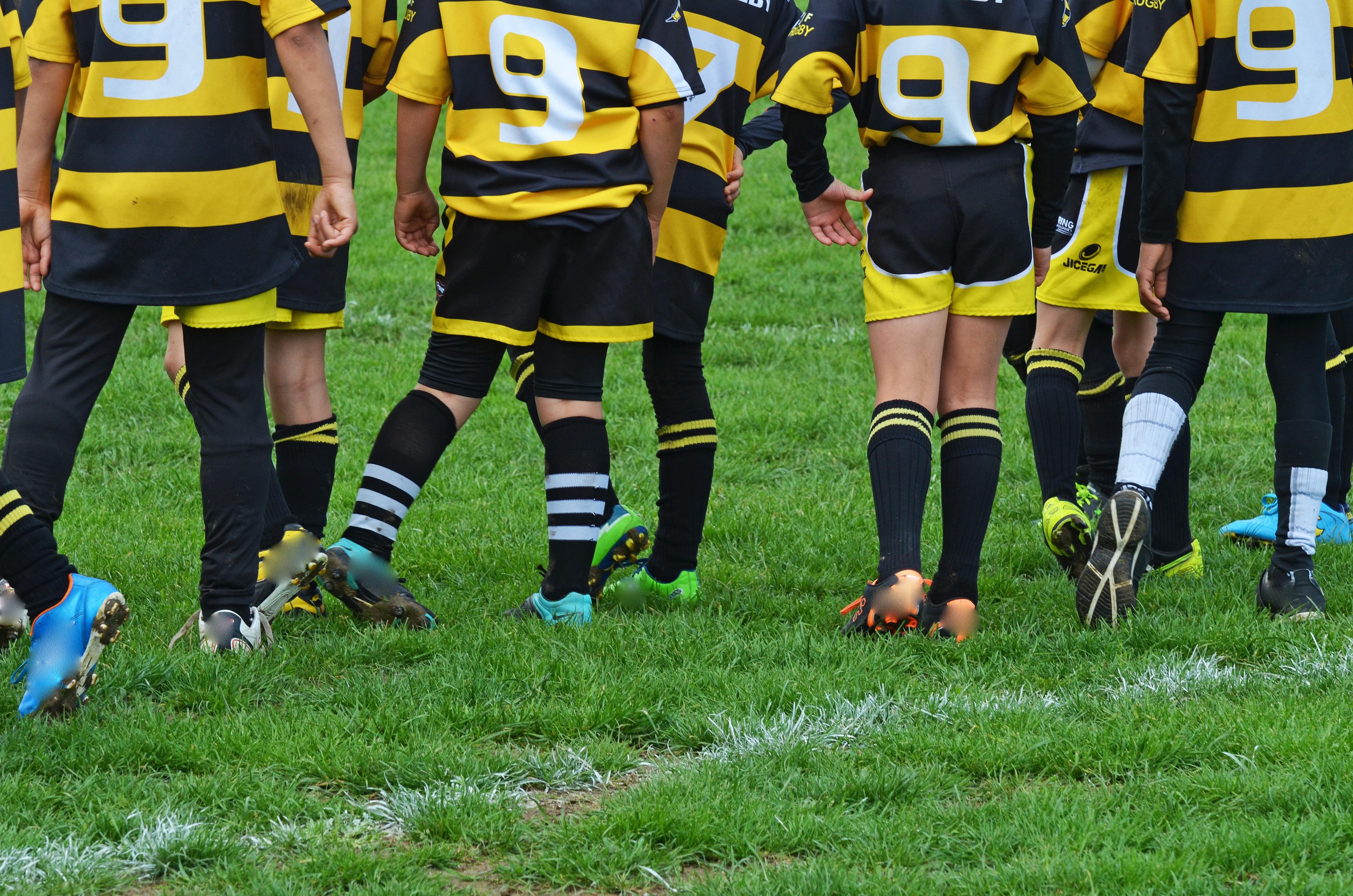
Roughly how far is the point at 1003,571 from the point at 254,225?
107 inches

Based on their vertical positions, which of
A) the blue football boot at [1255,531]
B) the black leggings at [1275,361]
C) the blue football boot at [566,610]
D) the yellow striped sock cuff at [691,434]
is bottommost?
the blue football boot at [566,610]

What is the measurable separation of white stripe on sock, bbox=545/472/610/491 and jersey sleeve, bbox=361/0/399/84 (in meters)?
1.41

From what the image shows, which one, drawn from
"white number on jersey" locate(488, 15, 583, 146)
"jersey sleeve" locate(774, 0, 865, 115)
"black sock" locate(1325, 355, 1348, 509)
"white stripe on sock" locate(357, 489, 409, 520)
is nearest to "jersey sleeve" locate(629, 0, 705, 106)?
"white number on jersey" locate(488, 15, 583, 146)

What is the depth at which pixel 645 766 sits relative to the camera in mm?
3162

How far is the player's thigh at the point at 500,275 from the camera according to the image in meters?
3.94

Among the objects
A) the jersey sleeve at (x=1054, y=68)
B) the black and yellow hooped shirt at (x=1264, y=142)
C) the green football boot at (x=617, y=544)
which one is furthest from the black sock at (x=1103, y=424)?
the green football boot at (x=617, y=544)

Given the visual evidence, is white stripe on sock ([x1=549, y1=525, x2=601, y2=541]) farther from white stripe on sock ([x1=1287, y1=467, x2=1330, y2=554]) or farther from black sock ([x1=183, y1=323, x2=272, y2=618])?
white stripe on sock ([x1=1287, y1=467, x2=1330, y2=554])

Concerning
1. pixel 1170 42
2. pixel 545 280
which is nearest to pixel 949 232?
pixel 1170 42

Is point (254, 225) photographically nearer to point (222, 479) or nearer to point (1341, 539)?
point (222, 479)

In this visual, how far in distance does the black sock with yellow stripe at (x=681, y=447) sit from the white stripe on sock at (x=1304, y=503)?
1769 millimetres

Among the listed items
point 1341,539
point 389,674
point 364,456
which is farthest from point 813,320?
point 389,674

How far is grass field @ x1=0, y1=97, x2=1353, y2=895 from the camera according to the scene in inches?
103

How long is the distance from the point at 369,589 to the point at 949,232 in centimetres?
196

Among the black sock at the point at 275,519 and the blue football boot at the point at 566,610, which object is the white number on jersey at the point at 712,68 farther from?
the black sock at the point at 275,519
